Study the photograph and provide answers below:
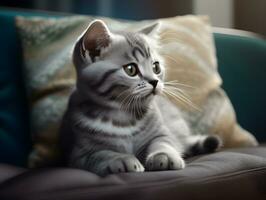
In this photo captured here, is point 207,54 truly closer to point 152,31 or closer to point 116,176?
point 152,31

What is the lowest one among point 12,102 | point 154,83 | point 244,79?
point 244,79

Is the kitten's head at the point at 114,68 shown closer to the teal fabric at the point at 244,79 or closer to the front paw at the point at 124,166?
the front paw at the point at 124,166

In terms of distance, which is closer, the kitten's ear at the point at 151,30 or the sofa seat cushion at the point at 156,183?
the sofa seat cushion at the point at 156,183

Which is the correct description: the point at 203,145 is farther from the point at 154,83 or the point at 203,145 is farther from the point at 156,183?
the point at 156,183

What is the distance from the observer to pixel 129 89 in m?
0.97

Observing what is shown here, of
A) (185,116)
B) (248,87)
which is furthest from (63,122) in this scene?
(248,87)

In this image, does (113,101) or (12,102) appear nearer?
(113,101)

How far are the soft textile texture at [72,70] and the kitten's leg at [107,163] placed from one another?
0.13 metres

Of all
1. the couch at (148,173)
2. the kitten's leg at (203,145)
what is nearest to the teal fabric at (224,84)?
the couch at (148,173)

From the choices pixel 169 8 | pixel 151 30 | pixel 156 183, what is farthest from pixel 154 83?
pixel 169 8

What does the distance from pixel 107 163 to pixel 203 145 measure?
0.33 meters

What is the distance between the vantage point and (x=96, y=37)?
3.23ft

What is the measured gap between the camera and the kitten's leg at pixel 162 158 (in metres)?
0.87

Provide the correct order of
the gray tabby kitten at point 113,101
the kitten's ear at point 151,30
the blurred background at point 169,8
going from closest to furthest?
the gray tabby kitten at point 113,101 → the kitten's ear at point 151,30 → the blurred background at point 169,8
